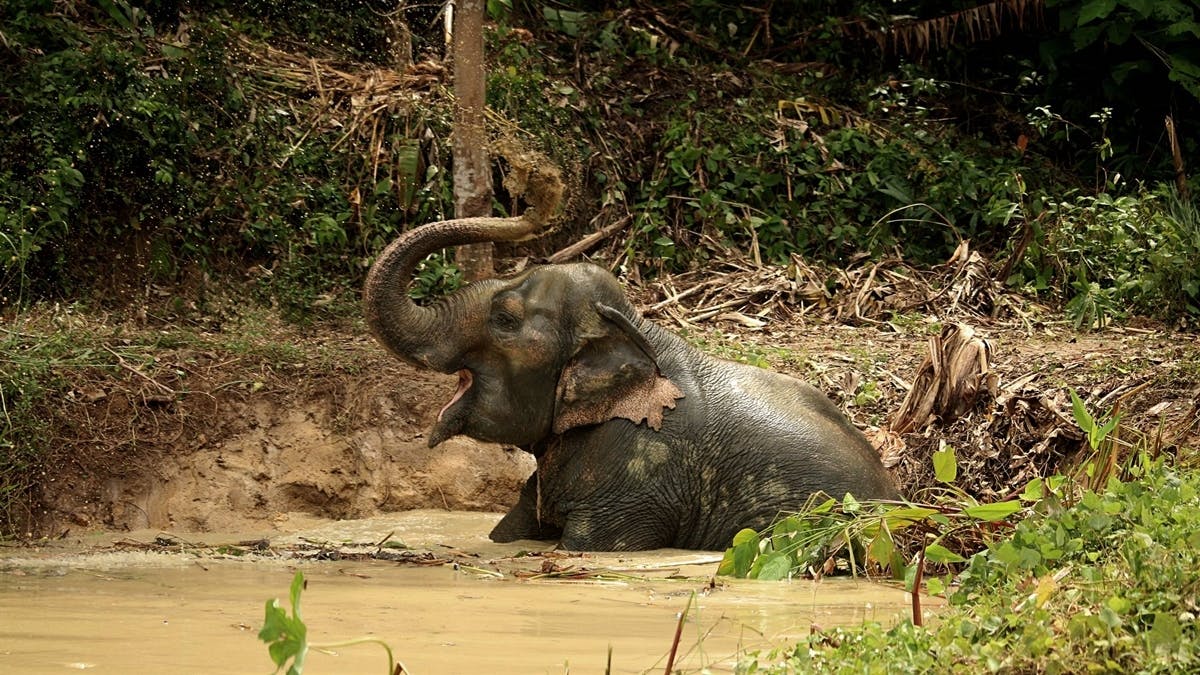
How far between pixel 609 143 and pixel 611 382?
6.48 metres

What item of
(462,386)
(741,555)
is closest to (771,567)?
(741,555)

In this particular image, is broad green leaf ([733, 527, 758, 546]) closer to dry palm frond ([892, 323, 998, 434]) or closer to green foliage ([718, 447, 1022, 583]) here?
green foliage ([718, 447, 1022, 583])

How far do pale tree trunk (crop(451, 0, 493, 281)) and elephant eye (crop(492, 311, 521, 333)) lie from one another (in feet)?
7.09

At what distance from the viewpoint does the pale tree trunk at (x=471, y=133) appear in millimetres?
9914

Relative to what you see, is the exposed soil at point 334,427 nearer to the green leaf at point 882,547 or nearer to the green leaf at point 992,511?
the green leaf at point 882,547

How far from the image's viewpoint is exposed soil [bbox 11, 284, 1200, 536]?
28.1 ft

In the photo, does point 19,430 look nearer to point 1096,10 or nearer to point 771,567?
point 771,567

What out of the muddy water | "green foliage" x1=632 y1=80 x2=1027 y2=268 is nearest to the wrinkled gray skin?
the muddy water

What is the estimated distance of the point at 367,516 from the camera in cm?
925

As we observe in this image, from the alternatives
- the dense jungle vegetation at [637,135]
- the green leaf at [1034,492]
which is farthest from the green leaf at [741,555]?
the dense jungle vegetation at [637,135]

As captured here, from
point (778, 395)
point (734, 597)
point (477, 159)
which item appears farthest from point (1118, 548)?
point (477, 159)

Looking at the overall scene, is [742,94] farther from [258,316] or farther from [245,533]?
[245,533]

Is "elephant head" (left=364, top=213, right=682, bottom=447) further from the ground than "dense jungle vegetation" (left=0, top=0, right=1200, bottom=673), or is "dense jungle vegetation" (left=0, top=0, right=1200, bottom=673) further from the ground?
"dense jungle vegetation" (left=0, top=0, right=1200, bottom=673)

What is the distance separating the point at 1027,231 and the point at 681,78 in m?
3.58
